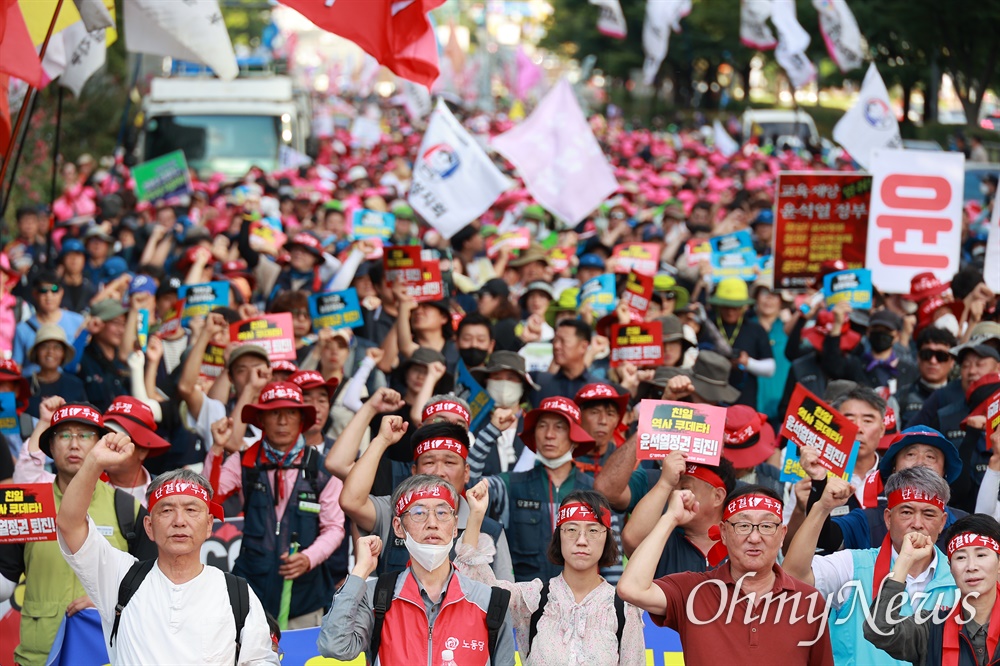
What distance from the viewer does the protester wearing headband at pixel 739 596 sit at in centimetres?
486

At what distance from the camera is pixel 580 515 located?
17.0 feet

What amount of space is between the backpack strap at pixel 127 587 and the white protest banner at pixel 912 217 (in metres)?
8.13

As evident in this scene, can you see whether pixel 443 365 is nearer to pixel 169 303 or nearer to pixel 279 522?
pixel 279 522

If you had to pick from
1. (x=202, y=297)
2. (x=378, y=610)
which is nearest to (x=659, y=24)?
(x=202, y=297)

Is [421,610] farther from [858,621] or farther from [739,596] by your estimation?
[858,621]

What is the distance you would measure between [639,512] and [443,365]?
2.72m

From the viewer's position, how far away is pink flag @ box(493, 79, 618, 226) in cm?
1459

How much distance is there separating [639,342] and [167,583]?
4.42 meters

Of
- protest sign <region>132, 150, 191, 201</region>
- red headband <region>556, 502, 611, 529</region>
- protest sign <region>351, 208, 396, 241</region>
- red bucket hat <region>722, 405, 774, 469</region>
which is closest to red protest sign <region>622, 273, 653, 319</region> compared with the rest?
red bucket hat <region>722, 405, 774, 469</region>

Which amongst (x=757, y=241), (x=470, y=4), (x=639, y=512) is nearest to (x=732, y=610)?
(x=639, y=512)

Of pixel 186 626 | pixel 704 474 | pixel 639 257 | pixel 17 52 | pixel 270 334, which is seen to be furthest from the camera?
pixel 639 257

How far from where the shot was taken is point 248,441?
303 inches

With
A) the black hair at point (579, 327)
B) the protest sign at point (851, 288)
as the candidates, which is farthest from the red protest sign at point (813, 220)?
the black hair at point (579, 327)

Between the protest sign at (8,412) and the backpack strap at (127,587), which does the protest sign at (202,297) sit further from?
the backpack strap at (127,587)
